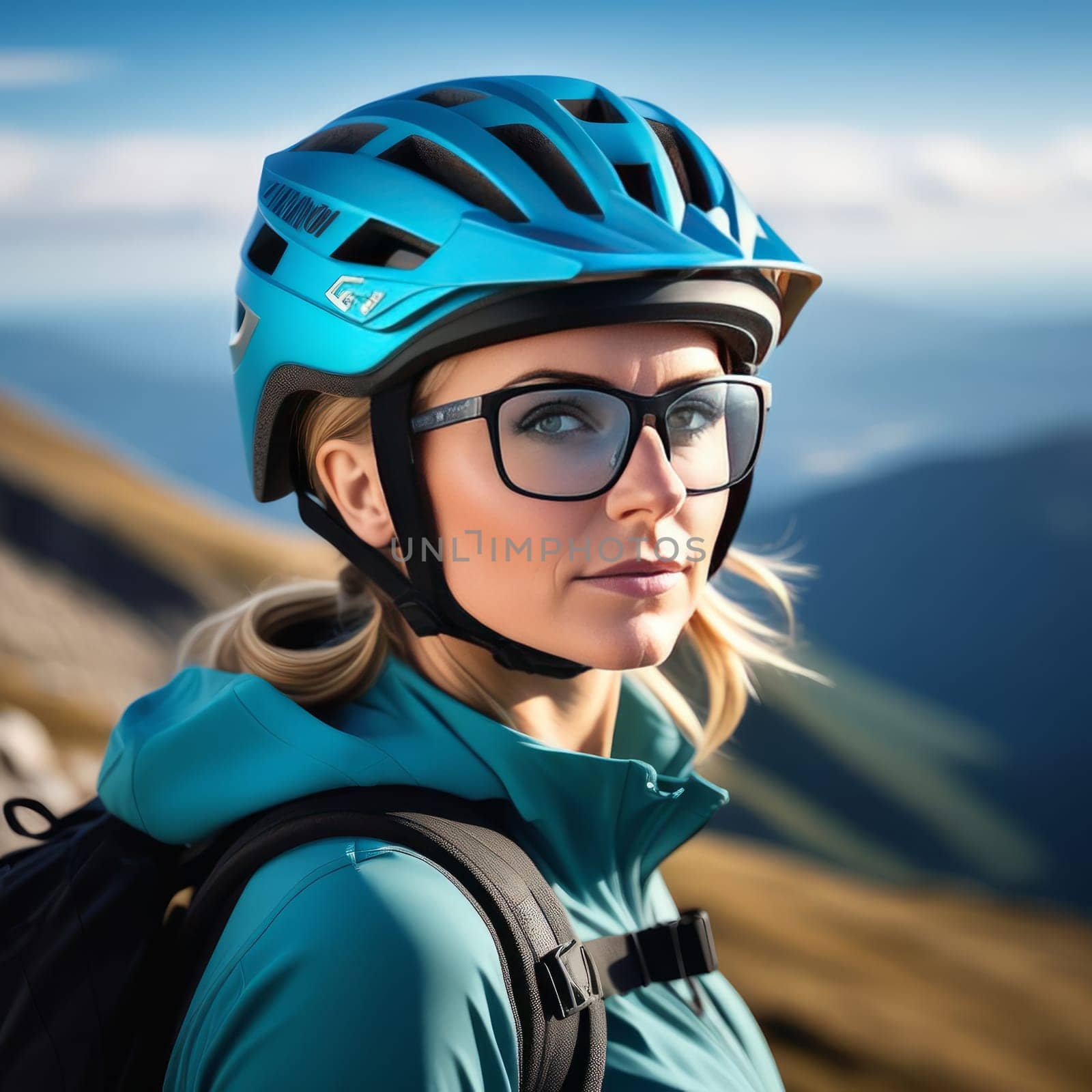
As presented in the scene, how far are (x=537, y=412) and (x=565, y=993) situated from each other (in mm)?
869

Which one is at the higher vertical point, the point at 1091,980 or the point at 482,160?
the point at 482,160

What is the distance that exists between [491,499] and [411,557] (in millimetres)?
216

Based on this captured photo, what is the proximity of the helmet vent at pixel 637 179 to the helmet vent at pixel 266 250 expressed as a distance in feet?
2.22

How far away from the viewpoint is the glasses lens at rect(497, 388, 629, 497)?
5.55 feet

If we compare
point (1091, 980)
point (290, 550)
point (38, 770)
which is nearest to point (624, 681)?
point (38, 770)

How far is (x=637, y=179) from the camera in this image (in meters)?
1.96

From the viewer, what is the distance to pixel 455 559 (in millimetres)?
1826

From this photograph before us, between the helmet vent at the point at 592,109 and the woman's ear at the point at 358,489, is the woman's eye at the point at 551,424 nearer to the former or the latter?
the woman's ear at the point at 358,489

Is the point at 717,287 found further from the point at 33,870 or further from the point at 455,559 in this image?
the point at 33,870

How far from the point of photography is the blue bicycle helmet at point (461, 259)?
1701mm

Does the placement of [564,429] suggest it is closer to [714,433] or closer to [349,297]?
[714,433]

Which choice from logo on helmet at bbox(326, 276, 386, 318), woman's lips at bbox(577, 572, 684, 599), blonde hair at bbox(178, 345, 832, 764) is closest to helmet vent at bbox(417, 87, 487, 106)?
logo on helmet at bbox(326, 276, 386, 318)

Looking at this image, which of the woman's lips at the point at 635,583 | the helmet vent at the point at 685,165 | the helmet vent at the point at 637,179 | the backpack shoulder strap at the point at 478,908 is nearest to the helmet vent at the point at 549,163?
the helmet vent at the point at 637,179

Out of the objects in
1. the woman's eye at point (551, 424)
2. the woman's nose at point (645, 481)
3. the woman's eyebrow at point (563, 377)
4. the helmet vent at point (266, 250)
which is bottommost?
the woman's nose at point (645, 481)
